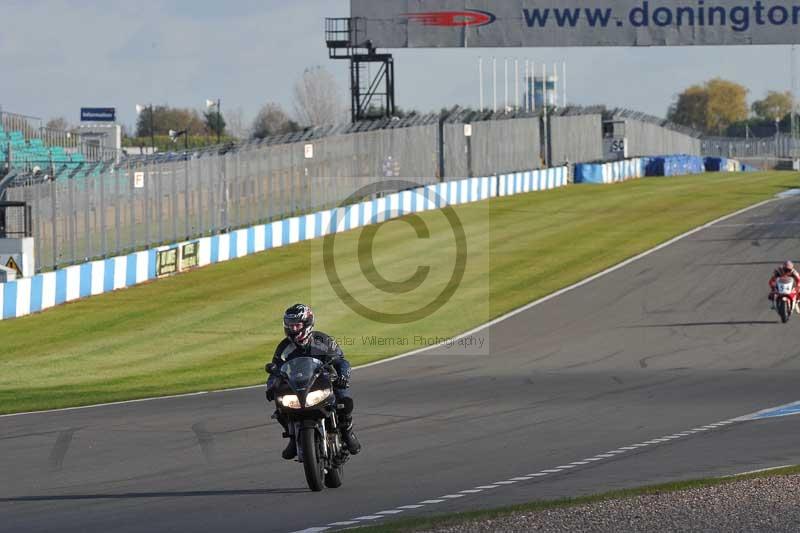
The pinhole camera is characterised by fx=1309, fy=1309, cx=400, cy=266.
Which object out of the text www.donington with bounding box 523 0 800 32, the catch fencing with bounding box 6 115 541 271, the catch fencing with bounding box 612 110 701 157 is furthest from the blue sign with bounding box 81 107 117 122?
the catch fencing with bounding box 612 110 701 157

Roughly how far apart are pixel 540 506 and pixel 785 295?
63.1 ft

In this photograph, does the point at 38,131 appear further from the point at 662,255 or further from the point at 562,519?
the point at 562,519

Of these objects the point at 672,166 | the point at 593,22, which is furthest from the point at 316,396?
the point at 672,166

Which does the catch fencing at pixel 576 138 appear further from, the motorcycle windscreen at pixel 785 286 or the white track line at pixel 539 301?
the motorcycle windscreen at pixel 785 286

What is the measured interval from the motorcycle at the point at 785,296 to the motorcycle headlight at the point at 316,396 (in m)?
19.0

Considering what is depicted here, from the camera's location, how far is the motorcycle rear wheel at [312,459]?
11352 millimetres

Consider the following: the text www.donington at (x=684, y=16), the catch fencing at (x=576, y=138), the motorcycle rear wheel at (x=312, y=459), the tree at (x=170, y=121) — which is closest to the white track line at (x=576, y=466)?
the motorcycle rear wheel at (x=312, y=459)

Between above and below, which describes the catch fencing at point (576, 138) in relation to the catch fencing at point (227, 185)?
above

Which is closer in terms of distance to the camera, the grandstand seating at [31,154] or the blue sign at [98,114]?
the grandstand seating at [31,154]

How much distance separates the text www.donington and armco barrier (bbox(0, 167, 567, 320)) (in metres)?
8.44

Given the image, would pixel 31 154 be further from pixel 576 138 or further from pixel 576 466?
pixel 576 466

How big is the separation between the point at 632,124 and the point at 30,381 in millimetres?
67788

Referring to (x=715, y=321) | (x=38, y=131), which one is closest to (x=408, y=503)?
(x=715, y=321)

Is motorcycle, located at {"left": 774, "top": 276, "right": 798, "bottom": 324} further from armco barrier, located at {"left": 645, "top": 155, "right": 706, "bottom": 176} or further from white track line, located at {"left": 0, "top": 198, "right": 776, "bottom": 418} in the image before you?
armco barrier, located at {"left": 645, "top": 155, "right": 706, "bottom": 176}
